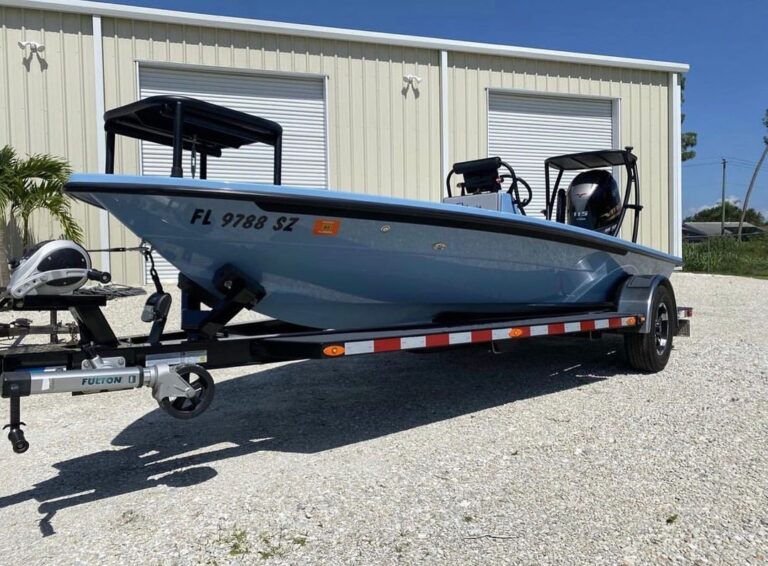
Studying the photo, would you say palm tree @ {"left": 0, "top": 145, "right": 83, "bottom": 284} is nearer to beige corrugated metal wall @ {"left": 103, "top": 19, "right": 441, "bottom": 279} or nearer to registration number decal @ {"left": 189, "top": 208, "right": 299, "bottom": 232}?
beige corrugated metal wall @ {"left": 103, "top": 19, "right": 441, "bottom": 279}

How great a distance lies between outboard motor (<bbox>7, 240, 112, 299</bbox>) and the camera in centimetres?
301

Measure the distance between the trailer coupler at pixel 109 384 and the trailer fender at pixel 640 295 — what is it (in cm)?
363

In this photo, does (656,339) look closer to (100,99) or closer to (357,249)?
(357,249)

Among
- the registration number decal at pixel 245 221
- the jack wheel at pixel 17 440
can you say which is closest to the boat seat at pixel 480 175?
the registration number decal at pixel 245 221

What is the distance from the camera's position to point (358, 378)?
5.64 metres

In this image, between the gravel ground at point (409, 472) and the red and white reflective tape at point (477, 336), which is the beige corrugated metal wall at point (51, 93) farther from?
the red and white reflective tape at point (477, 336)

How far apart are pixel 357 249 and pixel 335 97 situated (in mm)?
7795

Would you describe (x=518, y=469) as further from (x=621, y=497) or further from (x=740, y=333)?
(x=740, y=333)

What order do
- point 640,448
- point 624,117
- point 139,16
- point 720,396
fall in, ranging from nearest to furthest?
1. point 640,448
2. point 720,396
3. point 139,16
4. point 624,117

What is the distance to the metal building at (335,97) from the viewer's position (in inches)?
373

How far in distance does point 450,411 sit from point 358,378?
131 centimetres

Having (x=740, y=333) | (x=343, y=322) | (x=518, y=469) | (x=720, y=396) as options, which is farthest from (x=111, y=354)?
(x=740, y=333)

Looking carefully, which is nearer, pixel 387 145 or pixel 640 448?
pixel 640 448

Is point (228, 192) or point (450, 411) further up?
point (228, 192)
